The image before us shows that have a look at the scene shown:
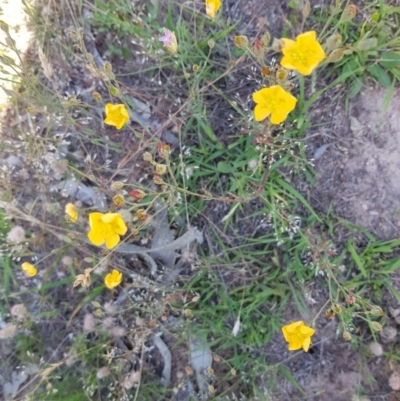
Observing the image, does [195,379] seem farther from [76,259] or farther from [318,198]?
[318,198]

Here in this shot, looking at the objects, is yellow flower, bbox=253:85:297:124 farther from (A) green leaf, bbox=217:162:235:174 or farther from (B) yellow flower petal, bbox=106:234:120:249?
(B) yellow flower petal, bbox=106:234:120:249

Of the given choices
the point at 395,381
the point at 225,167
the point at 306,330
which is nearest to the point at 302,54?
the point at 225,167

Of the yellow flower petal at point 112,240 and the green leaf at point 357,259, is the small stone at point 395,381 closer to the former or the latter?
the green leaf at point 357,259

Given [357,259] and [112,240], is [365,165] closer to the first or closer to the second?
[357,259]

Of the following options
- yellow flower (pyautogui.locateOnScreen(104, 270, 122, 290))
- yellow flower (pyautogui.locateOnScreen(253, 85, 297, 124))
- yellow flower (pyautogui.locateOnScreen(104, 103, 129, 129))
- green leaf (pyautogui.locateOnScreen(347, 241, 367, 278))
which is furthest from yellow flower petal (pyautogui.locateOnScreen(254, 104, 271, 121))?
yellow flower (pyautogui.locateOnScreen(104, 270, 122, 290))

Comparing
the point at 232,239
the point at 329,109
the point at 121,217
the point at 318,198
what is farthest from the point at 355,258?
the point at 121,217

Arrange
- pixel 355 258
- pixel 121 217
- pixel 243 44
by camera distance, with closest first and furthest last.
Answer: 1. pixel 243 44
2. pixel 121 217
3. pixel 355 258

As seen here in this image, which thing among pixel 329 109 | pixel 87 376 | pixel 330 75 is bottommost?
pixel 87 376

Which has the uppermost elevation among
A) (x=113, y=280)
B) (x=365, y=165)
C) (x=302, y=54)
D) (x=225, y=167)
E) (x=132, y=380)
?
(x=302, y=54)
